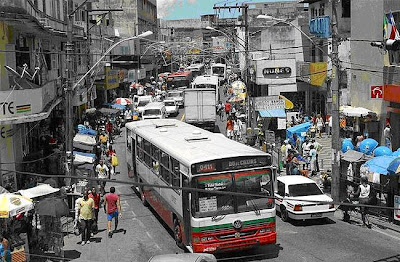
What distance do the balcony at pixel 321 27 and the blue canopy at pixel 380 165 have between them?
2207 centimetres

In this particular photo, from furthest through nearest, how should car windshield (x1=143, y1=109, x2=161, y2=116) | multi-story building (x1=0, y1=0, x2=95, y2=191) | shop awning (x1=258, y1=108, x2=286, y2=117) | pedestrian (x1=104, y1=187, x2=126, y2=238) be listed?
car windshield (x1=143, y1=109, x2=161, y2=116) → shop awning (x1=258, y1=108, x2=286, y2=117) → multi-story building (x1=0, y1=0, x2=95, y2=191) → pedestrian (x1=104, y1=187, x2=126, y2=238)

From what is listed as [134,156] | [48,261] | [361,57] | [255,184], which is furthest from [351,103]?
[48,261]

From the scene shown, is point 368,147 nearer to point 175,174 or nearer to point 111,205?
point 175,174

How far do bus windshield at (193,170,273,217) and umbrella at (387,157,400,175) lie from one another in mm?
5009

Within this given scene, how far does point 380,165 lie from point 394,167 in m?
1.02

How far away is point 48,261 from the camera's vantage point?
626 inches

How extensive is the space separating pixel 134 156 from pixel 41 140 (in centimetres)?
948

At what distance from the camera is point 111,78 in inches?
2274

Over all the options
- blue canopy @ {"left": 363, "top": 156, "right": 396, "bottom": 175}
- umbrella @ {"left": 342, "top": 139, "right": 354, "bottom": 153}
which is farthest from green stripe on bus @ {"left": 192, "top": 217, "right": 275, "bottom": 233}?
umbrella @ {"left": 342, "top": 139, "right": 354, "bottom": 153}

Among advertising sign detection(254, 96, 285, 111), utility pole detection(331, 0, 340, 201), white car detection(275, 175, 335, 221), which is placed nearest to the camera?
white car detection(275, 175, 335, 221)

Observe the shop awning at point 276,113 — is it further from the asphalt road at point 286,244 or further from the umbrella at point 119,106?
the umbrella at point 119,106

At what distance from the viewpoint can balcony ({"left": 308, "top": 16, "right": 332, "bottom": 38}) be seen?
40156mm

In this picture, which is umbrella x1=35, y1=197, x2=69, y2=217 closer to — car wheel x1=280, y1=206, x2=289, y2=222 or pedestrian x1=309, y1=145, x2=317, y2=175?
car wheel x1=280, y1=206, x2=289, y2=222

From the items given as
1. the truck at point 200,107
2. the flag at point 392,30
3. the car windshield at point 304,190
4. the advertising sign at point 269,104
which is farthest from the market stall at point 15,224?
the truck at point 200,107
